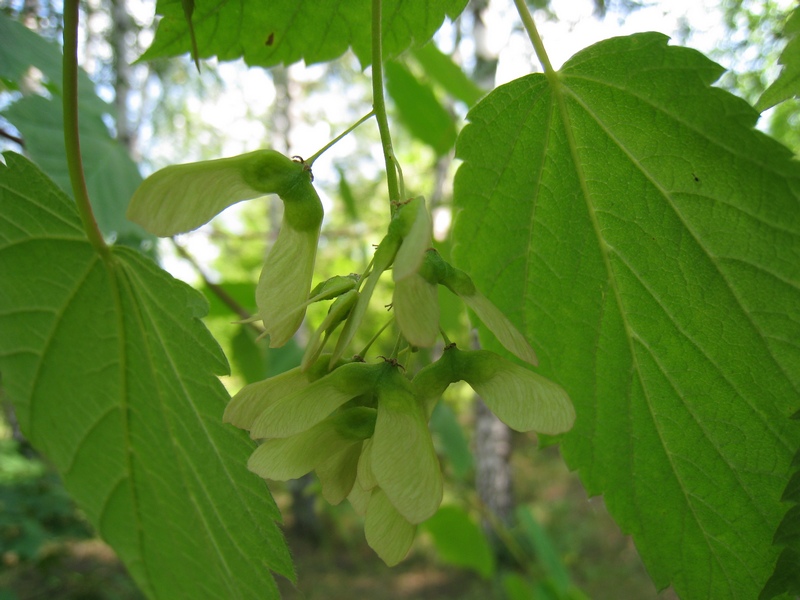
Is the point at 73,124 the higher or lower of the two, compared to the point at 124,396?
higher

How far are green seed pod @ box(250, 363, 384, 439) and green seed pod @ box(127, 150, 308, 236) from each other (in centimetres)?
18

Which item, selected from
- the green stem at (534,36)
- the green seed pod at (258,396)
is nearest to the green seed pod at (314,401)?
the green seed pod at (258,396)

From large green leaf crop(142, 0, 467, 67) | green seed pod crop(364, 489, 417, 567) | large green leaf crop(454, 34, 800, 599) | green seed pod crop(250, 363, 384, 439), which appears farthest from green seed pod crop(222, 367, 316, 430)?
large green leaf crop(142, 0, 467, 67)

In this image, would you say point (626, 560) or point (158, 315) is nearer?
point (158, 315)

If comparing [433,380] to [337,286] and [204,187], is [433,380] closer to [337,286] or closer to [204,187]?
[337,286]

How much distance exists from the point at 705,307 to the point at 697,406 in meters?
0.11

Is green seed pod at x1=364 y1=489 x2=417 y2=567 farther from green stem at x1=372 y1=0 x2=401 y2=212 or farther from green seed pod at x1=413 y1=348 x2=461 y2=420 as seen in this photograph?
green stem at x1=372 y1=0 x2=401 y2=212

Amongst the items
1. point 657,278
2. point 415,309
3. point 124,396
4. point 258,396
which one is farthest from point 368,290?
point 124,396

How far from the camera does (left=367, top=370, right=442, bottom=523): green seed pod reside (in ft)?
1.69

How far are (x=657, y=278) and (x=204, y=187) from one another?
50cm

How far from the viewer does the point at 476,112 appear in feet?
2.56

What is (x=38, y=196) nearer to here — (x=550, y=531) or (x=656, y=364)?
(x=656, y=364)

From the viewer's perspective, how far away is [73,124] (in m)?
0.70

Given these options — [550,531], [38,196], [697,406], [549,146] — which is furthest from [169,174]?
[550,531]
